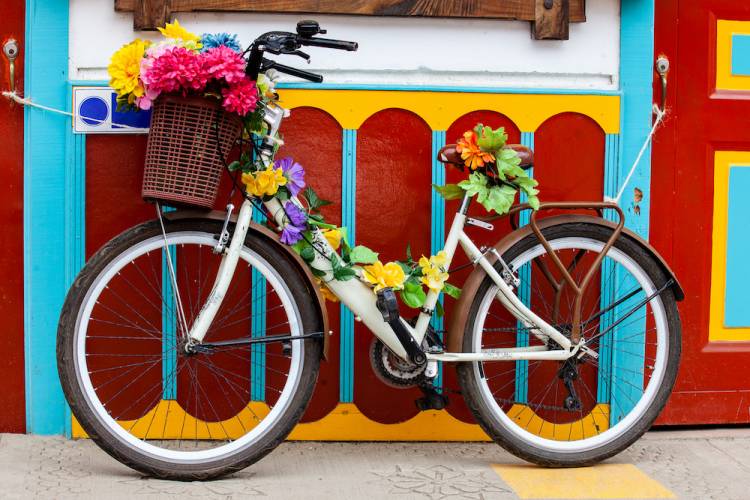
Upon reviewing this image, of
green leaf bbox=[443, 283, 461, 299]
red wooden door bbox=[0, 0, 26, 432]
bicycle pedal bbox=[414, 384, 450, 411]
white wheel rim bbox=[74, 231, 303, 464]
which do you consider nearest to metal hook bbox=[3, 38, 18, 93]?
red wooden door bbox=[0, 0, 26, 432]

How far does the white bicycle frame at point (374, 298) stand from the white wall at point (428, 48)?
1.92 ft

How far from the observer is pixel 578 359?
3.96 meters

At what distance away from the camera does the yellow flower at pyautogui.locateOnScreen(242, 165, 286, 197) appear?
365cm

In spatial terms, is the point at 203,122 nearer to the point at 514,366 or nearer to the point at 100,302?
the point at 100,302

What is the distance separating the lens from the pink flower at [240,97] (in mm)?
3455

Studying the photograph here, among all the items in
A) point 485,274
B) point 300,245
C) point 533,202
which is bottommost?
point 485,274

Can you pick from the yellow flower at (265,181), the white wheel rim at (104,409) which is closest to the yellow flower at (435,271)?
the white wheel rim at (104,409)

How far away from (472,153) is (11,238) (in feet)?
6.21

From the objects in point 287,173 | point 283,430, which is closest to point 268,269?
point 287,173

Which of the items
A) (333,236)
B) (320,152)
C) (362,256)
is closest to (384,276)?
(362,256)

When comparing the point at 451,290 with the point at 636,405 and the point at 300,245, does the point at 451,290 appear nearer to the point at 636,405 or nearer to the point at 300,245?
the point at 300,245

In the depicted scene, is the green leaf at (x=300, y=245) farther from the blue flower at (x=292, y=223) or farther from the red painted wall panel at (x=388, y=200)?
the red painted wall panel at (x=388, y=200)

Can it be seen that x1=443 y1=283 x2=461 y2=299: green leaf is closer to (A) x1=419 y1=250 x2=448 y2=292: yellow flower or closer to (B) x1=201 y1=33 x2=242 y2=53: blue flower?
(A) x1=419 y1=250 x2=448 y2=292: yellow flower

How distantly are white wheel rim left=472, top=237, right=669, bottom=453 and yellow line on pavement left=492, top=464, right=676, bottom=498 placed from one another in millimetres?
101
